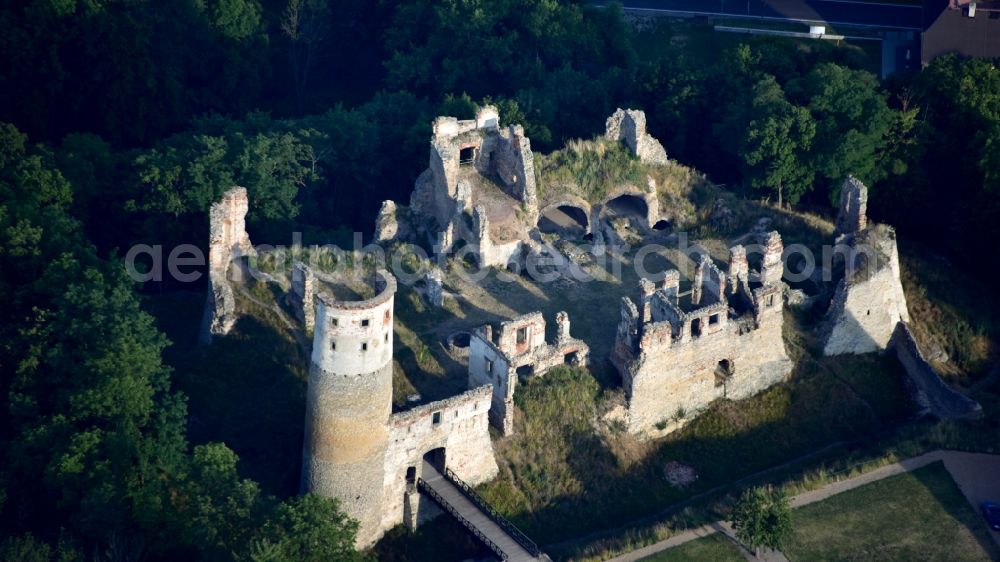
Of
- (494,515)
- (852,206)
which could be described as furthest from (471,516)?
(852,206)

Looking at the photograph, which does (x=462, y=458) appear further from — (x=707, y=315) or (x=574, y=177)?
(x=574, y=177)

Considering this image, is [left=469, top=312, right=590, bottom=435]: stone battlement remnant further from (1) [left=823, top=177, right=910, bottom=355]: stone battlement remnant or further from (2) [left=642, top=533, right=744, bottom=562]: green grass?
(1) [left=823, top=177, right=910, bottom=355]: stone battlement remnant

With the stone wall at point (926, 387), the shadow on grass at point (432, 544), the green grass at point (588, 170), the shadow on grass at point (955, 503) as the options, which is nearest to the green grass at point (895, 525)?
the shadow on grass at point (955, 503)

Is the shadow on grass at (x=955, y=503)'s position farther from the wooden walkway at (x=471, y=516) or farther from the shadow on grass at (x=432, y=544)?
the shadow on grass at (x=432, y=544)

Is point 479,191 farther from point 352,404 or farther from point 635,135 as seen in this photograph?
point 352,404

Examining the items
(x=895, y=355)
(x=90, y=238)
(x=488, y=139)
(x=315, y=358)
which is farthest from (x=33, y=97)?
(x=895, y=355)

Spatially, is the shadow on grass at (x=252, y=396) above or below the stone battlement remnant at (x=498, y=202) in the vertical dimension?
below

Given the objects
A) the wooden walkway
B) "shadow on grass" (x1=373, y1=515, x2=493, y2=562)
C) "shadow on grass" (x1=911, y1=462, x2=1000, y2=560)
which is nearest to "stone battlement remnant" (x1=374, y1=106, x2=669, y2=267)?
the wooden walkway
